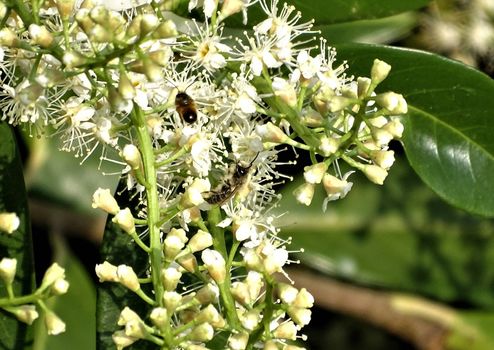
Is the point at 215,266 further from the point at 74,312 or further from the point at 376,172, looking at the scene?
the point at 74,312

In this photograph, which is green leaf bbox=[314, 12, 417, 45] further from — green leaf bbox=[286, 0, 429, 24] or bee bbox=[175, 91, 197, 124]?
bee bbox=[175, 91, 197, 124]

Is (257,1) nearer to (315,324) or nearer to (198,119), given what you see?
(198,119)

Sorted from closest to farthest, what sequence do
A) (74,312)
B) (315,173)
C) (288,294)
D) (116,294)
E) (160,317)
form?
(160,317) < (288,294) < (315,173) < (116,294) < (74,312)

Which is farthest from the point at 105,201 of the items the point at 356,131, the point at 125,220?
the point at 356,131

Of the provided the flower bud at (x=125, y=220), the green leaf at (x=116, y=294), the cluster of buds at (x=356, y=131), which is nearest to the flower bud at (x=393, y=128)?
the cluster of buds at (x=356, y=131)

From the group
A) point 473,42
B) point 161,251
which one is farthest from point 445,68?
point 473,42

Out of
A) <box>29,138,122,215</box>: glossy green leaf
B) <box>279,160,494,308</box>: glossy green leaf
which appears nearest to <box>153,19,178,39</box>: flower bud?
<box>29,138,122,215</box>: glossy green leaf

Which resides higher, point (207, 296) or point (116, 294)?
point (207, 296)
